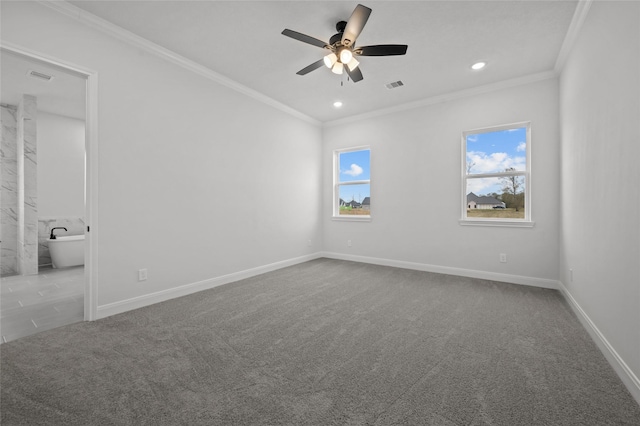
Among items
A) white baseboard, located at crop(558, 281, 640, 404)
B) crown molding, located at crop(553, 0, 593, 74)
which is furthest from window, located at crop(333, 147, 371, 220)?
white baseboard, located at crop(558, 281, 640, 404)

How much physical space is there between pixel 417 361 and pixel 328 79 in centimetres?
362

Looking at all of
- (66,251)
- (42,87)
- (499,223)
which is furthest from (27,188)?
(499,223)

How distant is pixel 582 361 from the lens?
1.93m

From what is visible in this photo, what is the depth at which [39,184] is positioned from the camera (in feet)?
16.7

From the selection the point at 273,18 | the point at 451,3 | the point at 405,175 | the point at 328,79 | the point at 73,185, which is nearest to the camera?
the point at 451,3

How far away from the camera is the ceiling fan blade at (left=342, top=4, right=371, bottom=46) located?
2158 mm

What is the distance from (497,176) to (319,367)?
389cm

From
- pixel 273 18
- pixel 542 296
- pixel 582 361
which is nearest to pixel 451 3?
pixel 273 18

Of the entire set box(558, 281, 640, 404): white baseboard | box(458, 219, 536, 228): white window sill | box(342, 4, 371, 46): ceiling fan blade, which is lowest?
box(558, 281, 640, 404): white baseboard

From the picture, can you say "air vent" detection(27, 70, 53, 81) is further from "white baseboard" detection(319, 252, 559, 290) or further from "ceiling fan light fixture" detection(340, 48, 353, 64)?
"white baseboard" detection(319, 252, 559, 290)

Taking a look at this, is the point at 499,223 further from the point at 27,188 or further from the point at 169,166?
the point at 27,188

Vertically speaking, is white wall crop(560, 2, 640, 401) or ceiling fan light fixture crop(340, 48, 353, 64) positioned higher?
ceiling fan light fixture crop(340, 48, 353, 64)

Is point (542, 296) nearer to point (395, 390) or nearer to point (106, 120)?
point (395, 390)

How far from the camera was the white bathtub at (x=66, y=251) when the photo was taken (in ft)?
15.9
